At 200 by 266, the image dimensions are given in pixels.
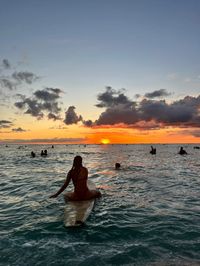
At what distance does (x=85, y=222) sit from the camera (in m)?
10.2

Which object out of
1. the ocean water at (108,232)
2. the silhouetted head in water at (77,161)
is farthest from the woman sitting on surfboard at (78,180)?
the ocean water at (108,232)

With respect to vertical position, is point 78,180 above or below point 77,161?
below

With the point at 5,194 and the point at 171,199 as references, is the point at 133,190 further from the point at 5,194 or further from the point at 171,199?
the point at 5,194

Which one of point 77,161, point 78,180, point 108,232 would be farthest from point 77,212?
point 77,161

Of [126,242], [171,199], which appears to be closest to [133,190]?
[171,199]

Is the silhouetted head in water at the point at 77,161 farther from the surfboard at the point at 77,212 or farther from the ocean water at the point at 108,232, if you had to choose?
the ocean water at the point at 108,232

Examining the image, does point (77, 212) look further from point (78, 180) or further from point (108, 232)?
point (78, 180)

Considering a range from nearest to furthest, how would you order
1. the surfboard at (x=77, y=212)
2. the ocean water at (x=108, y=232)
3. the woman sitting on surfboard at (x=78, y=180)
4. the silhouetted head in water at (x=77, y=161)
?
the ocean water at (x=108, y=232)
the surfboard at (x=77, y=212)
the silhouetted head in water at (x=77, y=161)
the woman sitting on surfboard at (x=78, y=180)

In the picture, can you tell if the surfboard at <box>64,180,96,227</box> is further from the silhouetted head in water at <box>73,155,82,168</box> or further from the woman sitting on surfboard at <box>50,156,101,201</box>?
the silhouetted head in water at <box>73,155,82,168</box>

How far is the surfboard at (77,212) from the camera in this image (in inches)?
383

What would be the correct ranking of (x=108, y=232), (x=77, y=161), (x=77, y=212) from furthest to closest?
(x=77, y=161) → (x=77, y=212) → (x=108, y=232)

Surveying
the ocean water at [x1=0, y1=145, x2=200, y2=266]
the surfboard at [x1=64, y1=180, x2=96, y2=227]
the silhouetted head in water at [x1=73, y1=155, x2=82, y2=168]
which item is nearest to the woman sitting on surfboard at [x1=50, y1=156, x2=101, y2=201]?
the silhouetted head in water at [x1=73, y1=155, x2=82, y2=168]

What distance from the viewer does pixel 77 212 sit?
10.9m

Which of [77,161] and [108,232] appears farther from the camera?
[77,161]
